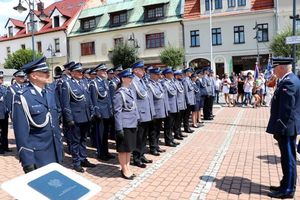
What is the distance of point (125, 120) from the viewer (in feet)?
20.2

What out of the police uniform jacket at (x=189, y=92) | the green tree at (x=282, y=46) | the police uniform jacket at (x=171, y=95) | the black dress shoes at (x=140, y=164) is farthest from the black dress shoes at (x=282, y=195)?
the green tree at (x=282, y=46)

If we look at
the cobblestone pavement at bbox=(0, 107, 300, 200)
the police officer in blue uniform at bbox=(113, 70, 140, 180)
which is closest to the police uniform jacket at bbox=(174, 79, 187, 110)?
the cobblestone pavement at bbox=(0, 107, 300, 200)

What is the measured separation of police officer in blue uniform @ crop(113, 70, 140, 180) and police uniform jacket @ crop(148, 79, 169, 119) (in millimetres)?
1596

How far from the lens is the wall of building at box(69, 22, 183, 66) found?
32.0 m

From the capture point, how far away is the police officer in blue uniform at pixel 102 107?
768 cm

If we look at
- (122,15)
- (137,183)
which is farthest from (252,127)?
(122,15)

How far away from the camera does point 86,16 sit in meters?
38.1

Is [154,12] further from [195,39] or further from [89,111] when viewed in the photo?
[89,111]

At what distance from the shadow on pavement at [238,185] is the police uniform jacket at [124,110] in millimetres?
1576

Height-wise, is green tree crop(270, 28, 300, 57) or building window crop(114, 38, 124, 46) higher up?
building window crop(114, 38, 124, 46)

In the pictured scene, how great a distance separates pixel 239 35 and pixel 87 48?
632 inches

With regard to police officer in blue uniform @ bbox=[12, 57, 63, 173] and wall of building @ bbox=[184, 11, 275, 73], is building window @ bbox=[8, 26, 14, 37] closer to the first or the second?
wall of building @ bbox=[184, 11, 275, 73]

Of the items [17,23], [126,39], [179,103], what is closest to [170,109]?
[179,103]

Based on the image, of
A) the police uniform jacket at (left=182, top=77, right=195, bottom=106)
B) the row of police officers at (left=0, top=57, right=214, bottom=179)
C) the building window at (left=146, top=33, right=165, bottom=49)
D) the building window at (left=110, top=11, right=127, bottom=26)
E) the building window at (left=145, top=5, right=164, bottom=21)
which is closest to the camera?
the row of police officers at (left=0, top=57, right=214, bottom=179)
